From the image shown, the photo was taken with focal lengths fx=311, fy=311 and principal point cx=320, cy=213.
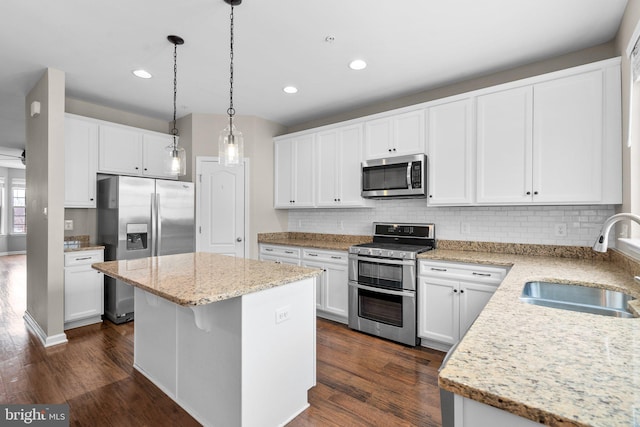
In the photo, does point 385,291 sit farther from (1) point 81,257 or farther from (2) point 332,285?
(1) point 81,257

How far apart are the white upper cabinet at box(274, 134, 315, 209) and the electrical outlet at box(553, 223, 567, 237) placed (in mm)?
2672

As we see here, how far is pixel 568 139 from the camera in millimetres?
2496

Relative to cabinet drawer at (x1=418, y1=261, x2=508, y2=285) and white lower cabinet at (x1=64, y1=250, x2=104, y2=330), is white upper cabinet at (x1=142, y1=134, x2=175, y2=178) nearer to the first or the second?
white lower cabinet at (x1=64, y1=250, x2=104, y2=330)

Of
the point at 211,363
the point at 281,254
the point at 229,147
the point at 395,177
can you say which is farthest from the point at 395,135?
the point at 211,363

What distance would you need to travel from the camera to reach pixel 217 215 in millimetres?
4402

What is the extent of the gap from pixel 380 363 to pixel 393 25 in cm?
273

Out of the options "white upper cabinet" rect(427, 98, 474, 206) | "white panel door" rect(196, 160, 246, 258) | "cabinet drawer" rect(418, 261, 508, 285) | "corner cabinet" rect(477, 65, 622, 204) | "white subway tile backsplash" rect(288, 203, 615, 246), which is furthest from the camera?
"white panel door" rect(196, 160, 246, 258)

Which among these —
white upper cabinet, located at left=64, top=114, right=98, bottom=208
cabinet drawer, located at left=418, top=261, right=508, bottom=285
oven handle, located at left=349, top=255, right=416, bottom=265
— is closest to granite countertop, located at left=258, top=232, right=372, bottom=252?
oven handle, located at left=349, top=255, right=416, bottom=265

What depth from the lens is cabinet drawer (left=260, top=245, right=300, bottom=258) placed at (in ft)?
13.4

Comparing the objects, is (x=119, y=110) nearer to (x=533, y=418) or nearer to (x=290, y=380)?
(x=290, y=380)

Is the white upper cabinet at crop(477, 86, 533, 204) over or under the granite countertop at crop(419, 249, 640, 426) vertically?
over

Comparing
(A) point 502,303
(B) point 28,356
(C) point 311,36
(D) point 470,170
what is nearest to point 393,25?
(C) point 311,36

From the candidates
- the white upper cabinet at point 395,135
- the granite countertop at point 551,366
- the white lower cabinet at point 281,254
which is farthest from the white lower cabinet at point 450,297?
the white lower cabinet at point 281,254

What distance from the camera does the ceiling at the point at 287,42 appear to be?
2148mm
